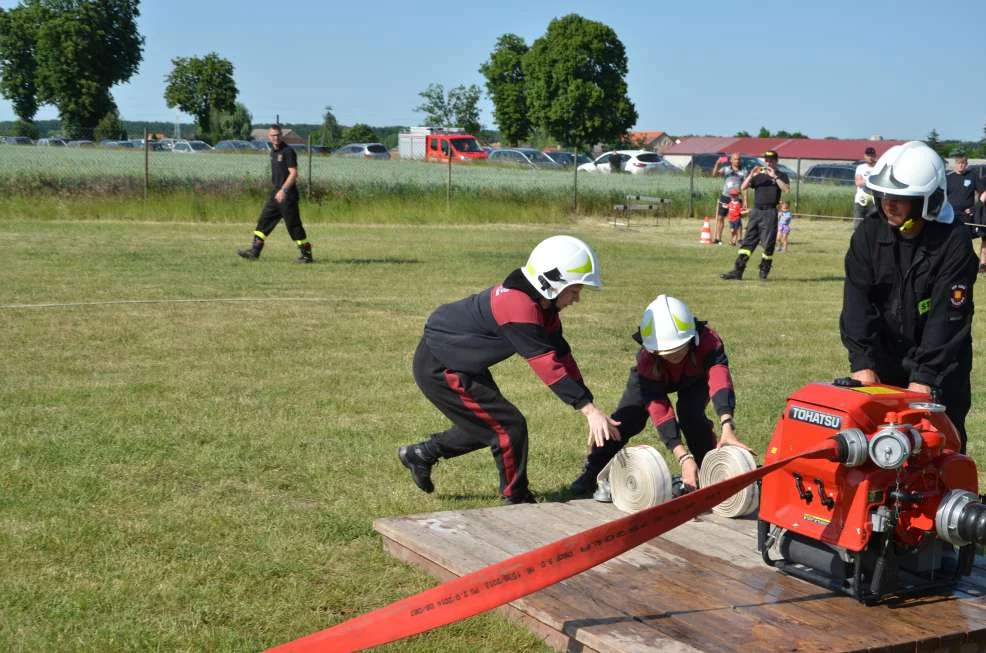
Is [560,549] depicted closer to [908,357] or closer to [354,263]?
[908,357]

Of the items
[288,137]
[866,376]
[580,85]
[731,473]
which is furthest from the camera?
[580,85]

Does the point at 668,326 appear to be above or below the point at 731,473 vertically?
above

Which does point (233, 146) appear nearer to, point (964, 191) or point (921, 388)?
point (964, 191)

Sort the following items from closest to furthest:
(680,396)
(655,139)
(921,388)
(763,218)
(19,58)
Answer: (921,388)
(680,396)
(763,218)
(19,58)
(655,139)

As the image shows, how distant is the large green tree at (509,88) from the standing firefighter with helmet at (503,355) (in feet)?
302

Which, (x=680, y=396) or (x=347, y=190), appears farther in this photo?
(x=347, y=190)

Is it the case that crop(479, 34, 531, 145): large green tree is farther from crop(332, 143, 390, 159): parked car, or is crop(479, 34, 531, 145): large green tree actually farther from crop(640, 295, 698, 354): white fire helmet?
crop(640, 295, 698, 354): white fire helmet

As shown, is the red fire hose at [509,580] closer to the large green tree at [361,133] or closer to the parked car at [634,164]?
the parked car at [634,164]

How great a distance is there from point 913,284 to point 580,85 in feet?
277

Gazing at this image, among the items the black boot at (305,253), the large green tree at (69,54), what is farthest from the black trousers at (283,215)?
the large green tree at (69,54)

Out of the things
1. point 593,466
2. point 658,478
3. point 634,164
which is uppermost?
point 634,164

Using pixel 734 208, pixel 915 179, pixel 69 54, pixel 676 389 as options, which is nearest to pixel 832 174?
pixel 734 208

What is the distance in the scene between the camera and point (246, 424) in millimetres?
8156

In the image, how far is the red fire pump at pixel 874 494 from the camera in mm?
4375
